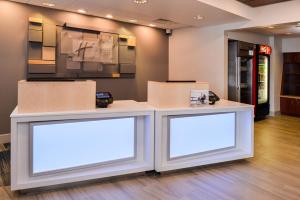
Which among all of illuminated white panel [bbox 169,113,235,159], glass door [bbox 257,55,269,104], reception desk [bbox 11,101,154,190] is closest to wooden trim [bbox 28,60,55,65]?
reception desk [bbox 11,101,154,190]

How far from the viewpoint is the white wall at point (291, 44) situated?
8.02m

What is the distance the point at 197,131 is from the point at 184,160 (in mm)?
427

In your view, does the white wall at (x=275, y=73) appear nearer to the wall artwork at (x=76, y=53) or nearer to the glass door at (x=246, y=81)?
the glass door at (x=246, y=81)

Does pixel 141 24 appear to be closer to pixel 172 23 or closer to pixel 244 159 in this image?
pixel 172 23

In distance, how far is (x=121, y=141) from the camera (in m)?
3.23

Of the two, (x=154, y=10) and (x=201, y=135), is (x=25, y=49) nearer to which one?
(x=154, y=10)

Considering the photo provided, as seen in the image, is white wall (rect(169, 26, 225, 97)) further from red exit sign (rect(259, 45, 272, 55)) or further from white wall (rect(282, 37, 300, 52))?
white wall (rect(282, 37, 300, 52))

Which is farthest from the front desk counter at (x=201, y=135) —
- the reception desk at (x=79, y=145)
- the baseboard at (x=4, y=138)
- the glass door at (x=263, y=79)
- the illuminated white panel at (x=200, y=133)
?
the glass door at (x=263, y=79)

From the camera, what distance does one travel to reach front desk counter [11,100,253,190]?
2768 millimetres

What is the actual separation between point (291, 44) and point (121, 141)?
7.10m

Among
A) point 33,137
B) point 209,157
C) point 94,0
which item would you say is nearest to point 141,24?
point 94,0

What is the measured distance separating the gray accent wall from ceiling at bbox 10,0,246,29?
0.63 feet

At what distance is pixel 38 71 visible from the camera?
4836 mm

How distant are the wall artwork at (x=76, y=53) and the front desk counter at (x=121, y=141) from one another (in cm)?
185
